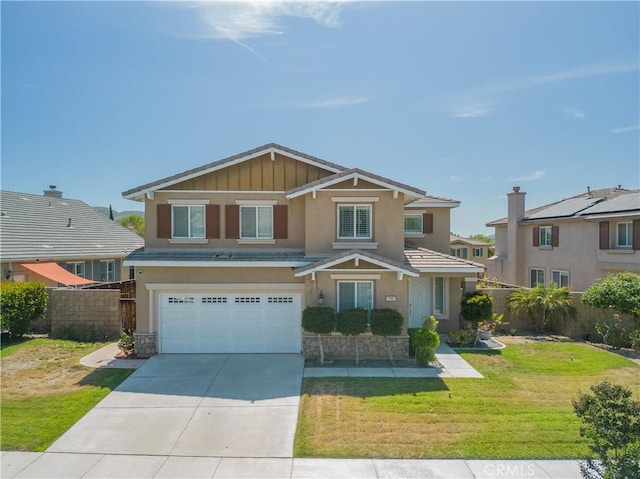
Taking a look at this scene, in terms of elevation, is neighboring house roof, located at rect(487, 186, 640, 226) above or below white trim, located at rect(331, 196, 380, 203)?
above

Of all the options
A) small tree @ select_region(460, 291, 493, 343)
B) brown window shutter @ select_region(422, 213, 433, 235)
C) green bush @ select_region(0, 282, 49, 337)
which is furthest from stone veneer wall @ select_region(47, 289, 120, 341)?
brown window shutter @ select_region(422, 213, 433, 235)

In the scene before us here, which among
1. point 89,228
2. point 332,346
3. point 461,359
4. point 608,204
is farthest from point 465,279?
point 89,228

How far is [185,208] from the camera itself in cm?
1566

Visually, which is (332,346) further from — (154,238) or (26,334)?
(26,334)

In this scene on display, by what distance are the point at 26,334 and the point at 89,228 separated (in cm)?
1423

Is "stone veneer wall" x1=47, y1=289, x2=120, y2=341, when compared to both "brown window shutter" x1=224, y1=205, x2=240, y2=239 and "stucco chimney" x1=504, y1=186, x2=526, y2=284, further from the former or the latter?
"stucco chimney" x1=504, y1=186, x2=526, y2=284

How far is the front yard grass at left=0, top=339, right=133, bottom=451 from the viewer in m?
8.91

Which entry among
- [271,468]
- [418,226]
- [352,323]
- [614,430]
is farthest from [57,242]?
[614,430]

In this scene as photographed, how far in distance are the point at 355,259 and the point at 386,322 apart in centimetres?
261

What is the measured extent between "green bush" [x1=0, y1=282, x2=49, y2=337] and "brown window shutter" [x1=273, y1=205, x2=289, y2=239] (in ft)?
36.5

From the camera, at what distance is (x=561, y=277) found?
85.1ft

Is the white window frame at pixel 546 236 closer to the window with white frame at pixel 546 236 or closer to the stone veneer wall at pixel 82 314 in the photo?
the window with white frame at pixel 546 236

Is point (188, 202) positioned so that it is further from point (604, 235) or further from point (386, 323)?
point (604, 235)

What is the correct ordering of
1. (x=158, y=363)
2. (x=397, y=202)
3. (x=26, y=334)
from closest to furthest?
(x=158, y=363) → (x=397, y=202) → (x=26, y=334)
